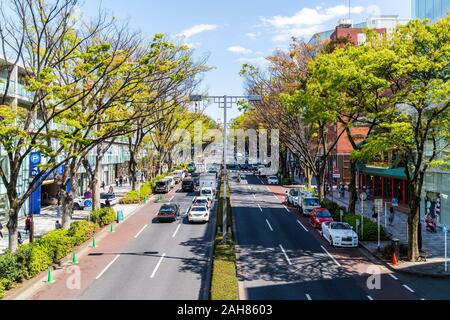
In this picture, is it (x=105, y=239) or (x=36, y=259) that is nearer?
(x=36, y=259)

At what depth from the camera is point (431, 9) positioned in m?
36.6

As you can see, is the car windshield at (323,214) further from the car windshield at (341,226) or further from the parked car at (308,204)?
the car windshield at (341,226)

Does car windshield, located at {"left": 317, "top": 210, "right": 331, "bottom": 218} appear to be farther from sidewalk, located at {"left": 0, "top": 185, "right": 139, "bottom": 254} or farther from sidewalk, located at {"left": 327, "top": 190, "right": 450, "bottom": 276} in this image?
sidewalk, located at {"left": 0, "top": 185, "right": 139, "bottom": 254}

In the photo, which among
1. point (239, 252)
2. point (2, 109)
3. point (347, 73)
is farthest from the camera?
point (239, 252)

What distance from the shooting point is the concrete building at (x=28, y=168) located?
33906mm

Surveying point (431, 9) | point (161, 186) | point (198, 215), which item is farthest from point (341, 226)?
point (161, 186)

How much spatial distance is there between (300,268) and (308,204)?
1770 cm

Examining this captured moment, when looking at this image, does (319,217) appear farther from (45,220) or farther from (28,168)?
(28,168)

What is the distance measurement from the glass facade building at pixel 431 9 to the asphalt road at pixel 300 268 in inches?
791

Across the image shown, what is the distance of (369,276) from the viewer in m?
20.7

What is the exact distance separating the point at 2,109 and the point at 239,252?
14.7m
